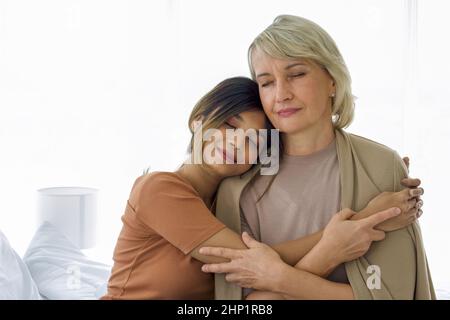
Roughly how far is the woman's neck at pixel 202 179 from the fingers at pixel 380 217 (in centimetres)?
30

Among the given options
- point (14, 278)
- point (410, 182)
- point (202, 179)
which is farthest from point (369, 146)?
point (14, 278)

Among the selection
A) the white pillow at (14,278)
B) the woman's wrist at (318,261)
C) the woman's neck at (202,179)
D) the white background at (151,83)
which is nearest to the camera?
the woman's wrist at (318,261)

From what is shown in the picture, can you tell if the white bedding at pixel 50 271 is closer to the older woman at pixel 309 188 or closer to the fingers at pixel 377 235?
the older woman at pixel 309 188

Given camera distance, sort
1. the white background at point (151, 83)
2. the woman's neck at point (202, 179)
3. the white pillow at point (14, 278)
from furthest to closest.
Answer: the white background at point (151, 83) → the white pillow at point (14, 278) → the woman's neck at point (202, 179)

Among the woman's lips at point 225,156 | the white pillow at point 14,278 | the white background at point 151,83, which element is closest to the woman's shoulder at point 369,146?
the woman's lips at point 225,156

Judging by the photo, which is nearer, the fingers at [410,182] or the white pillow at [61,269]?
the fingers at [410,182]

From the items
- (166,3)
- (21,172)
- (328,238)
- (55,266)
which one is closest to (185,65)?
(166,3)

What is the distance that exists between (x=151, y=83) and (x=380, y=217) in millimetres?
1960

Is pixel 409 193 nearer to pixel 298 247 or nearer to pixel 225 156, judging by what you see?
pixel 298 247

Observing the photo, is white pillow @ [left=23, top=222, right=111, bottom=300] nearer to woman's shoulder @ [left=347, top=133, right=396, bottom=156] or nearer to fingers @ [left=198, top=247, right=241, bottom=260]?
fingers @ [left=198, top=247, right=241, bottom=260]

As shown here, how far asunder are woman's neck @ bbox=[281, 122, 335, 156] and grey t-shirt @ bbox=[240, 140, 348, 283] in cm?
1

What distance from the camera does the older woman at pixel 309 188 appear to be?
3.09 ft

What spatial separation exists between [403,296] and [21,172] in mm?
2031

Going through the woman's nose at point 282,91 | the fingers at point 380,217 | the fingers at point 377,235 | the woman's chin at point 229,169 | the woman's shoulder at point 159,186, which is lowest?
the fingers at point 377,235
